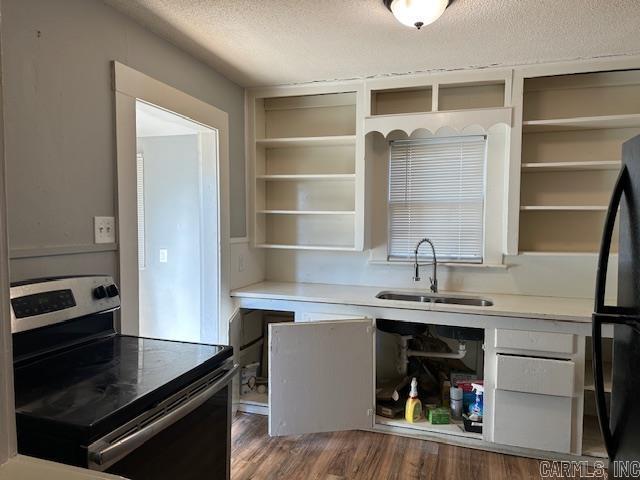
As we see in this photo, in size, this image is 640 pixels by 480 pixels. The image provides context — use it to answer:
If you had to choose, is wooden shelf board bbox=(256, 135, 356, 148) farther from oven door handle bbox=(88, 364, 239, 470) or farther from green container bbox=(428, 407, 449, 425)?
oven door handle bbox=(88, 364, 239, 470)

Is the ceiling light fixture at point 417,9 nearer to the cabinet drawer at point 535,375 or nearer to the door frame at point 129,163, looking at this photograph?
the door frame at point 129,163

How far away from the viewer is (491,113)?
2516 mm

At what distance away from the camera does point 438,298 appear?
109 inches

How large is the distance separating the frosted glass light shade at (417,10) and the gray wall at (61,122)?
124 cm

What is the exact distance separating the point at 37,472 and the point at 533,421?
240 cm

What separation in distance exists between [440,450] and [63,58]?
270 centimetres

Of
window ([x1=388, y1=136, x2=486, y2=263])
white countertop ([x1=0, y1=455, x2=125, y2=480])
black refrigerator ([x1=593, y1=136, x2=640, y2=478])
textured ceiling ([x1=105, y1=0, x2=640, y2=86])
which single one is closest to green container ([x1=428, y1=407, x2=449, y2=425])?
window ([x1=388, y1=136, x2=486, y2=263])

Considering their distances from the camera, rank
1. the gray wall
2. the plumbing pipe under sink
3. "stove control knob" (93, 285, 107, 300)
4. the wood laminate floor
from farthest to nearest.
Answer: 1. the plumbing pipe under sink
2. the wood laminate floor
3. "stove control knob" (93, 285, 107, 300)
4. the gray wall

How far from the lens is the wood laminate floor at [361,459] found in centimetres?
212

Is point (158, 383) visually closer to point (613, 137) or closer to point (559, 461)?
point (559, 461)

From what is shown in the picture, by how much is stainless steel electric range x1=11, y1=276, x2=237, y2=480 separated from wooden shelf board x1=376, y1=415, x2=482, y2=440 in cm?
133

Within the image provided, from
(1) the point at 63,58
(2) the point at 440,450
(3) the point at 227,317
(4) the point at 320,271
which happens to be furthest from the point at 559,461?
(1) the point at 63,58

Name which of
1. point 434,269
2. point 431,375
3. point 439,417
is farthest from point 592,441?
point 434,269

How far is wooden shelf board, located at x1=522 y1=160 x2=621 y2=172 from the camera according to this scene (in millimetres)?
2422
